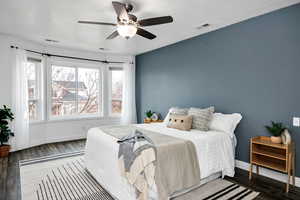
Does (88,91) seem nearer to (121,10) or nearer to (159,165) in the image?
(121,10)

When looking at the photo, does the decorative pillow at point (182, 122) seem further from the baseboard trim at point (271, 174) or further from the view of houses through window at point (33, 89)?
the view of houses through window at point (33, 89)

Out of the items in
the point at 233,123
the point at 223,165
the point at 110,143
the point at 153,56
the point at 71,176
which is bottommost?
the point at 71,176

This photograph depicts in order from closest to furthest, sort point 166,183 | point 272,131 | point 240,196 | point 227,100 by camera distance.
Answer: point 166,183 → point 240,196 → point 272,131 → point 227,100

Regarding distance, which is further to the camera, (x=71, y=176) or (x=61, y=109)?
(x=61, y=109)

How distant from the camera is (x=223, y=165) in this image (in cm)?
278

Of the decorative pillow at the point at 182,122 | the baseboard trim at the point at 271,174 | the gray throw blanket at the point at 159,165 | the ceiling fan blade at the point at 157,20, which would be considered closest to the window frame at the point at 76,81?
the decorative pillow at the point at 182,122

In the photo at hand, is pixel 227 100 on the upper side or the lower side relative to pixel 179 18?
lower

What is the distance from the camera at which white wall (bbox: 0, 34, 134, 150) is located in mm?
3982

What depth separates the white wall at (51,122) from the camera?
3.98 metres

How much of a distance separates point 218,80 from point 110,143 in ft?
8.02

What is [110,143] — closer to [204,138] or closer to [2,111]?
[204,138]

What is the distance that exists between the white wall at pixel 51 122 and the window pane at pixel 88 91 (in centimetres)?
40

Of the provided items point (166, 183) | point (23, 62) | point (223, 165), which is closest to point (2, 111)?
point (23, 62)

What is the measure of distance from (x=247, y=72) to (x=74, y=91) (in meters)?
4.61
